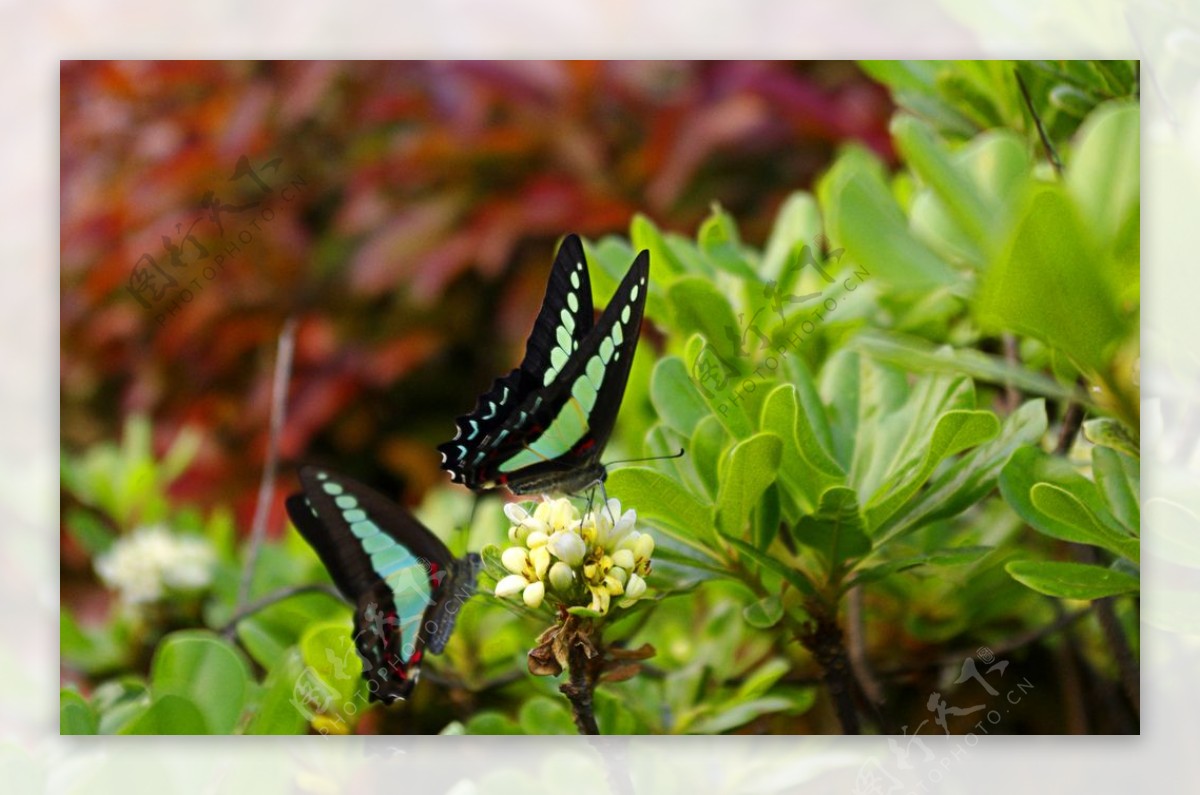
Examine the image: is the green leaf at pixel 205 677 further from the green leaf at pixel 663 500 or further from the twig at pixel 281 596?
the green leaf at pixel 663 500

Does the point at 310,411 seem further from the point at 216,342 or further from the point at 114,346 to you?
the point at 114,346

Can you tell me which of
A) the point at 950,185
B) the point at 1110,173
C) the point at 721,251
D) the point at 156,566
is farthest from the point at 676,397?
the point at 156,566

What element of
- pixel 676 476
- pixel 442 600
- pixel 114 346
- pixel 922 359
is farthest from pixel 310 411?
pixel 922 359

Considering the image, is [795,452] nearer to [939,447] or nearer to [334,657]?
[939,447]

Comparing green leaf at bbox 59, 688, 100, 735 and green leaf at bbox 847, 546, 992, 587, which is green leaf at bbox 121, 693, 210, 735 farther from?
green leaf at bbox 847, 546, 992, 587

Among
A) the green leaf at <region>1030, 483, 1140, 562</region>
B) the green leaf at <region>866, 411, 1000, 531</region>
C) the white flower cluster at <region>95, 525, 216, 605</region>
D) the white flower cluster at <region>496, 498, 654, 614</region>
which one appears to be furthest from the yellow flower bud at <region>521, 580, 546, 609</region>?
the white flower cluster at <region>95, 525, 216, 605</region>

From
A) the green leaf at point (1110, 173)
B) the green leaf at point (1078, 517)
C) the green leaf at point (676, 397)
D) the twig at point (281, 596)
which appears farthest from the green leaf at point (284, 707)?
the green leaf at point (1110, 173)
